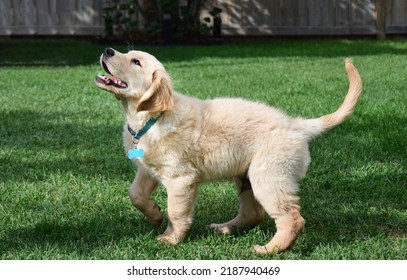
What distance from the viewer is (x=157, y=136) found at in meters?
3.79

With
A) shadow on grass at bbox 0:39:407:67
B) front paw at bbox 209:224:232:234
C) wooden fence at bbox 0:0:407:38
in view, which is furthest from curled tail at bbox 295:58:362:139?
wooden fence at bbox 0:0:407:38

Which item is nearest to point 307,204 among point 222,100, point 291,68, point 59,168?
point 222,100

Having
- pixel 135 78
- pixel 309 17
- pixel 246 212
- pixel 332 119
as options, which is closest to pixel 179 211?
pixel 246 212

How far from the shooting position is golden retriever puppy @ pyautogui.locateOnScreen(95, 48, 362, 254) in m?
3.63

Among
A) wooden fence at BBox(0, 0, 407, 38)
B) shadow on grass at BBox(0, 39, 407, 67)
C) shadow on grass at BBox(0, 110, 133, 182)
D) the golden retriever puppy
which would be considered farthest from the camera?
wooden fence at BBox(0, 0, 407, 38)

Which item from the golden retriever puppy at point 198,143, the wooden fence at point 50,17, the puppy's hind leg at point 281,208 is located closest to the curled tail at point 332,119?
the golden retriever puppy at point 198,143

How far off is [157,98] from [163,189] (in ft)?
3.57

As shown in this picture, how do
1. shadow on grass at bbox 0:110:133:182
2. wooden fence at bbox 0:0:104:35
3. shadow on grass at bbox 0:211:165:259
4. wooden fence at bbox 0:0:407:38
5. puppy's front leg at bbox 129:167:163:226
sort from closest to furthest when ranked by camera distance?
shadow on grass at bbox 0:211:165:259, puppy's front leg at bbox 129:167:163:226, shadow on grass at bbox 0:110:133:182, wooden fence at bbox 0:0:104:35, wooden fence at bbox 0:0:407:38

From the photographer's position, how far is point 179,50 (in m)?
15.4

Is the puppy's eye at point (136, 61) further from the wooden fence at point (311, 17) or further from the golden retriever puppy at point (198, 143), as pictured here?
the wooden fence at point (311, 17)

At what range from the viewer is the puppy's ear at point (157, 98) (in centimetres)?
371

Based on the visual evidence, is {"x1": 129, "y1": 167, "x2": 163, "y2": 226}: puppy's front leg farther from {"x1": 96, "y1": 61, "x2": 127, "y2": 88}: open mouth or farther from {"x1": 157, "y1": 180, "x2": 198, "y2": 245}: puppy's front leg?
{"x1": 96, "y1": 61, "x2": 127, "y2": 88}: open mouth

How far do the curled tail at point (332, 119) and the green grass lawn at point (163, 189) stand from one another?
19.3 inches
